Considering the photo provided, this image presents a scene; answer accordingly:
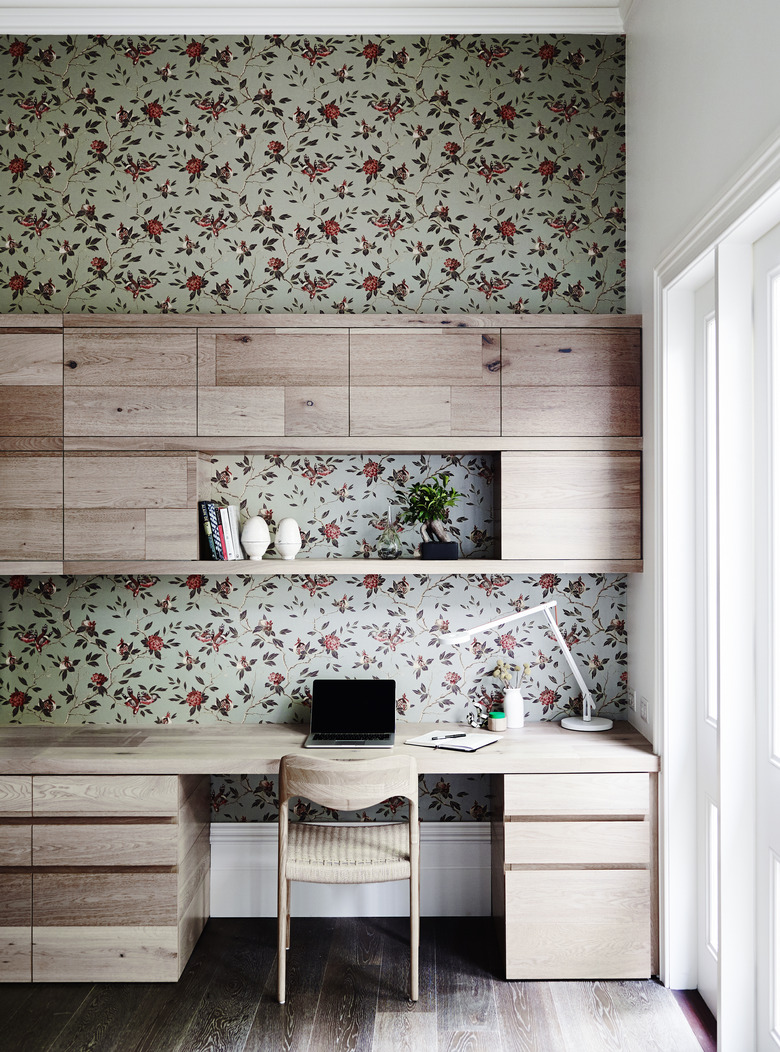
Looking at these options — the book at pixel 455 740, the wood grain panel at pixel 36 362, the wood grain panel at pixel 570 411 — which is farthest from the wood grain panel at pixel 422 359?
the book at pixel 455 740

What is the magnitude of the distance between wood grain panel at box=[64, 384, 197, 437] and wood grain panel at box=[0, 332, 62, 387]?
0.09 metres

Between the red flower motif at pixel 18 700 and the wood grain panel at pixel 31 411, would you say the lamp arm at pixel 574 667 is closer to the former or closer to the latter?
the wood grain panel at pixel 31 411

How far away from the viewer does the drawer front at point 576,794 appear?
2684mm

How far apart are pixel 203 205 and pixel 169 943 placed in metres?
2.61

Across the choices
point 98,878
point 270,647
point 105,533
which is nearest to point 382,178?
point 105,533

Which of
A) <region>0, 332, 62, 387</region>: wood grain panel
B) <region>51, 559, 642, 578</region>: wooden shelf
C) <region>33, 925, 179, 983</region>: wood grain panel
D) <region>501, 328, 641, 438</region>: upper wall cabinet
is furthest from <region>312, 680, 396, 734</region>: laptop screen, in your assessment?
<region>0, 332, 62, 387</region>: wood grain panel

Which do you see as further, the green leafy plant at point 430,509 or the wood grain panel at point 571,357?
the green leafy plant at point 430,509

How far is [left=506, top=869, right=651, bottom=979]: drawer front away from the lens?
8.80ft

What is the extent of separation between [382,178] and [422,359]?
0.82 m

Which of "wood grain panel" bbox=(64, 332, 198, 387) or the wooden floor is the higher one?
"wood grain panel" bbox=(64, 332, 198, 387)

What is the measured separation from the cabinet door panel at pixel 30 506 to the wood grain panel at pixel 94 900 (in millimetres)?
1053

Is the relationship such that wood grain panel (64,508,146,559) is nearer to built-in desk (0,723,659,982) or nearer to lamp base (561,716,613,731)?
built-in desk (0,723,659,982)

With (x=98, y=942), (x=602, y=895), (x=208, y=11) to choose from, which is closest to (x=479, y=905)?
(x=602, y=895)

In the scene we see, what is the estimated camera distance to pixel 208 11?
317 cm
